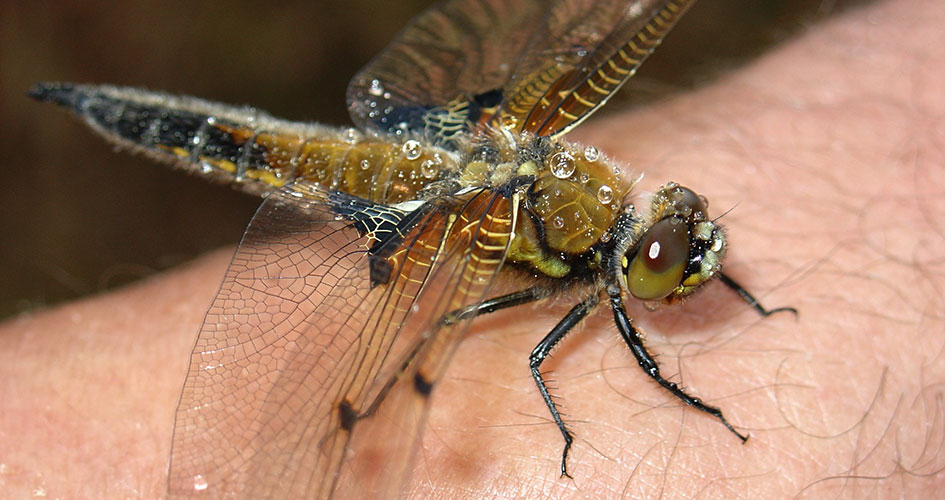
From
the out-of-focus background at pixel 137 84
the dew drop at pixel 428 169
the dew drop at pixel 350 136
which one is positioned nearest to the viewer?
the dew drop at pixel 428 169

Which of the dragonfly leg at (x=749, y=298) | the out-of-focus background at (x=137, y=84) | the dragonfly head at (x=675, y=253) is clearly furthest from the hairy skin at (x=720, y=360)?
the out-of-focus background at (x=137, y=84)

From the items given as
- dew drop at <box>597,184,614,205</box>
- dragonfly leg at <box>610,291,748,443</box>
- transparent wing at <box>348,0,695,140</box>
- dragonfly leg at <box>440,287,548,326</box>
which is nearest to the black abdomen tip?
transparent wing at <box>348,0,695,140</box>

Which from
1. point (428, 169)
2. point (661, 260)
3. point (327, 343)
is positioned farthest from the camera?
point (428, 169)

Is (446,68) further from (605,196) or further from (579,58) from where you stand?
(605,196)

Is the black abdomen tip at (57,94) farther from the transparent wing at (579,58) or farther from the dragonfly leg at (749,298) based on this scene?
the dragonfly leg at (749,298)

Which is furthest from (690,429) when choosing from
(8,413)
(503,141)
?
(8,413)

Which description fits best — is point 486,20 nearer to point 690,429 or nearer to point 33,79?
point 690,429

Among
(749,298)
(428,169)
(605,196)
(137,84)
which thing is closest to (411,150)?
(428,169)
